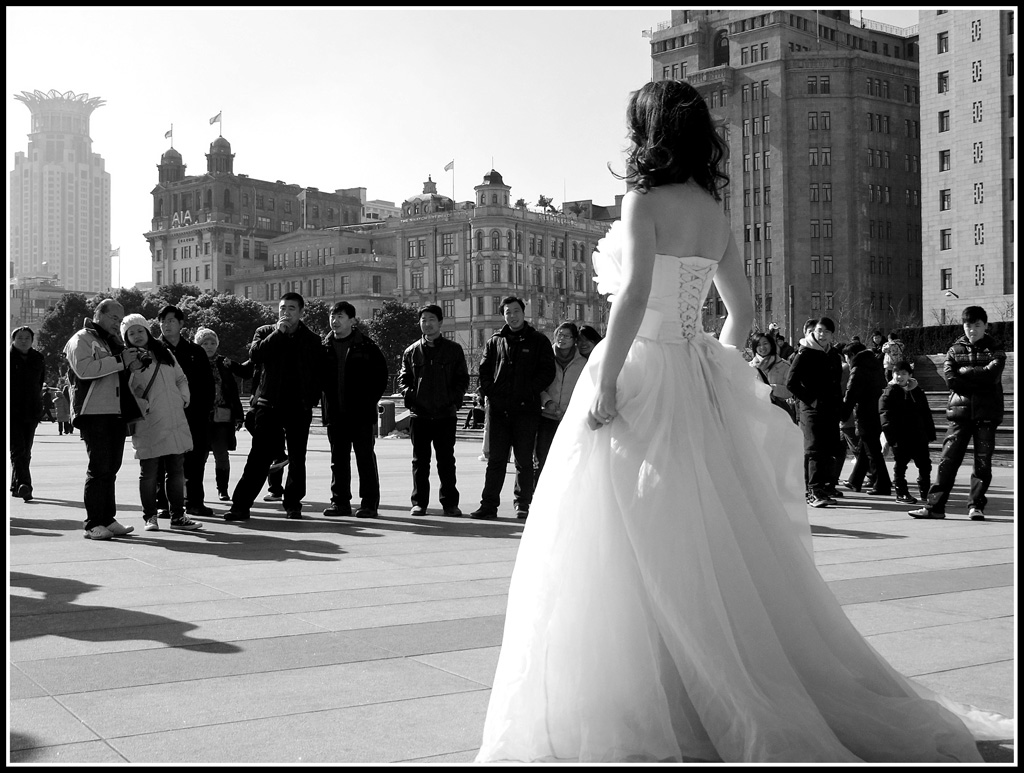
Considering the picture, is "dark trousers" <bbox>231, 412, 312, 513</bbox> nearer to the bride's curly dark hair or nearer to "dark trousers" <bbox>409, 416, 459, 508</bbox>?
"dark trousers" <bbox>409, 416, 459, 508</bbox>

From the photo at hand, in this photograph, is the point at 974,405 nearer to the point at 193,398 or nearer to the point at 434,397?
the point at 434,397

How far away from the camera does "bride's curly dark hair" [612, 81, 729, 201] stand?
3.84 m

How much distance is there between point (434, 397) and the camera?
11102 millimetres

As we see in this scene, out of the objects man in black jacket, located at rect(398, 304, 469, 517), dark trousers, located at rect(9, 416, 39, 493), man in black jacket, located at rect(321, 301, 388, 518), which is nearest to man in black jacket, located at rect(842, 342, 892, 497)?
man in black jacket, located at rect(398, 304, 469, 517)

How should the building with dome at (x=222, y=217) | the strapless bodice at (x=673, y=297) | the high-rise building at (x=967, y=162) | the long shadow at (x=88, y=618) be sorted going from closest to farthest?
1. the strapless bodice at (x=673, y=297)
2. the long shadow at (x=88, y=618)
3. the high-rise building at (x=967, y=162)
4. the building with dome at (x=222, y=217)

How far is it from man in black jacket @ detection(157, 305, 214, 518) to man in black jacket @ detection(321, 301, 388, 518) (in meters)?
1.10

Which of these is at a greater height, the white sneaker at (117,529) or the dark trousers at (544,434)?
the dark trousers at (544,434)

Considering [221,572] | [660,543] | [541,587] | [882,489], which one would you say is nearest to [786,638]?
[660,543]

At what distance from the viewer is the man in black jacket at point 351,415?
10.8 meters

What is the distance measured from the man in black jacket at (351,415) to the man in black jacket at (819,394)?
4.45m

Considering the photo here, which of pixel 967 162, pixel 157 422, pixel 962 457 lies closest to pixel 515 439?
pixel 157 422

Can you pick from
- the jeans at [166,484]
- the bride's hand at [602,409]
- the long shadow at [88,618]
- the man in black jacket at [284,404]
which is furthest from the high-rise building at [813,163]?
the bride's hand at [602,409]

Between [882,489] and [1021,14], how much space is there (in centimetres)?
1075

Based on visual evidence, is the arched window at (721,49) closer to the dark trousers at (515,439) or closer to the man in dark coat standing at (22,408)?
the man in dark coat standing at (22,408)
